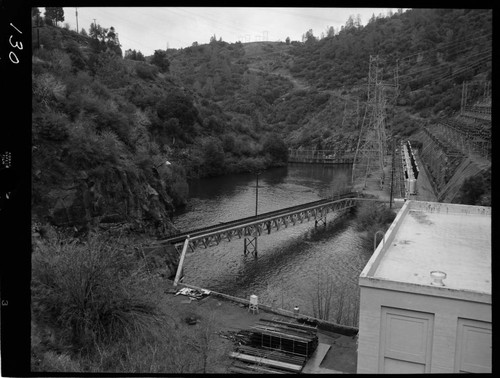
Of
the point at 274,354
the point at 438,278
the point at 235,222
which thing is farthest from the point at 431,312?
the point at 235,222

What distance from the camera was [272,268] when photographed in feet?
42.2

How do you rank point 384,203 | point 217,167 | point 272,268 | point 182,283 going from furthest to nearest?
point 217,167 → point 384,203 → point 272,268 → point 182,283

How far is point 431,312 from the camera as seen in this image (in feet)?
12.3

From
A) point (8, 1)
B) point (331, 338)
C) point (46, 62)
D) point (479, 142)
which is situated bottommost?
→ point (331, 338)

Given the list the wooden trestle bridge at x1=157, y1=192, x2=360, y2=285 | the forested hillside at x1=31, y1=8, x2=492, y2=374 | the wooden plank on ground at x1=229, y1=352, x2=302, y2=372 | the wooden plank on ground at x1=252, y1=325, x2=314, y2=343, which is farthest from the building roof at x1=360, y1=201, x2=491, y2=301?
the wooden trestle bridge at x1=157, y1=192, x2=360, y2=285

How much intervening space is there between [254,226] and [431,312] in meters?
10.6

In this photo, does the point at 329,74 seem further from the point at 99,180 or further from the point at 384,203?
the point at 99,180

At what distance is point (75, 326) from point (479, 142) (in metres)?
4.81

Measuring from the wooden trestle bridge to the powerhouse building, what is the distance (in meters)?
6.88

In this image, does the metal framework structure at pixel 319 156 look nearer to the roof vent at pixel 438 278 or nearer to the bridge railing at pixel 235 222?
the bridge railing at pixel 235 222

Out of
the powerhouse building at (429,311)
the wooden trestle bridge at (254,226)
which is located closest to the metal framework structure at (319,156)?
the wooden trestle bridge at (254,226)

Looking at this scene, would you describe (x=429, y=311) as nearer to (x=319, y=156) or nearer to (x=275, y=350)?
(x=275, y=350)

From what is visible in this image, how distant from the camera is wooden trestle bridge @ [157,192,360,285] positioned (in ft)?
40.4

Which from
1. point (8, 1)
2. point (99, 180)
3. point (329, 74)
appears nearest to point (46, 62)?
point (99, 180)
